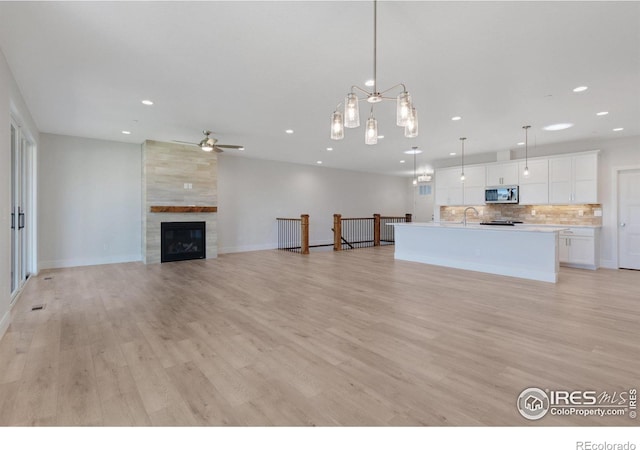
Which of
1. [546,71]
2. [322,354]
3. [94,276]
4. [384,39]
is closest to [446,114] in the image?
[546,71]

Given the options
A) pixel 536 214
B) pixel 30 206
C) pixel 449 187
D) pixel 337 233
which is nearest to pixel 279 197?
pixel 337 233

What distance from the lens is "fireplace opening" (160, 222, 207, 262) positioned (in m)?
7.54

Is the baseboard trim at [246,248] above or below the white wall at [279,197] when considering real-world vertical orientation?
below

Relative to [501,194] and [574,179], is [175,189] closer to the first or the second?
[501,194]

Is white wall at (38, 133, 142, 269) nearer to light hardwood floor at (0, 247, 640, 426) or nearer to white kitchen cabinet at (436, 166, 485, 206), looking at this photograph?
light hardwood floor at (0, 247, 640, 426)

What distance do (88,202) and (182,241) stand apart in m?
2.18

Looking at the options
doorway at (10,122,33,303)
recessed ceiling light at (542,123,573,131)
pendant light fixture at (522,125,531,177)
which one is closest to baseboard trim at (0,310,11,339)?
doorway at (10,122,33,303)

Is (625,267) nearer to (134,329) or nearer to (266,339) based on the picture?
(266,339)

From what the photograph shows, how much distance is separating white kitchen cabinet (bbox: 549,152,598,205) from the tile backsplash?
0.40 meters

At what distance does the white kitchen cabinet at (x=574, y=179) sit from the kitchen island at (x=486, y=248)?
1.49 meters

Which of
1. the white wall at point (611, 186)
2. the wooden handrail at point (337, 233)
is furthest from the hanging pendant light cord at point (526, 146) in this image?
the wooden handrail at point (337, 233)

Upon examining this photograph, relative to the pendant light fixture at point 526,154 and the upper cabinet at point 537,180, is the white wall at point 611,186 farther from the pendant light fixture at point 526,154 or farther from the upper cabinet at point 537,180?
the pendant light fixture at point 526,154

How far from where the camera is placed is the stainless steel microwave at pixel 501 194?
794cm
